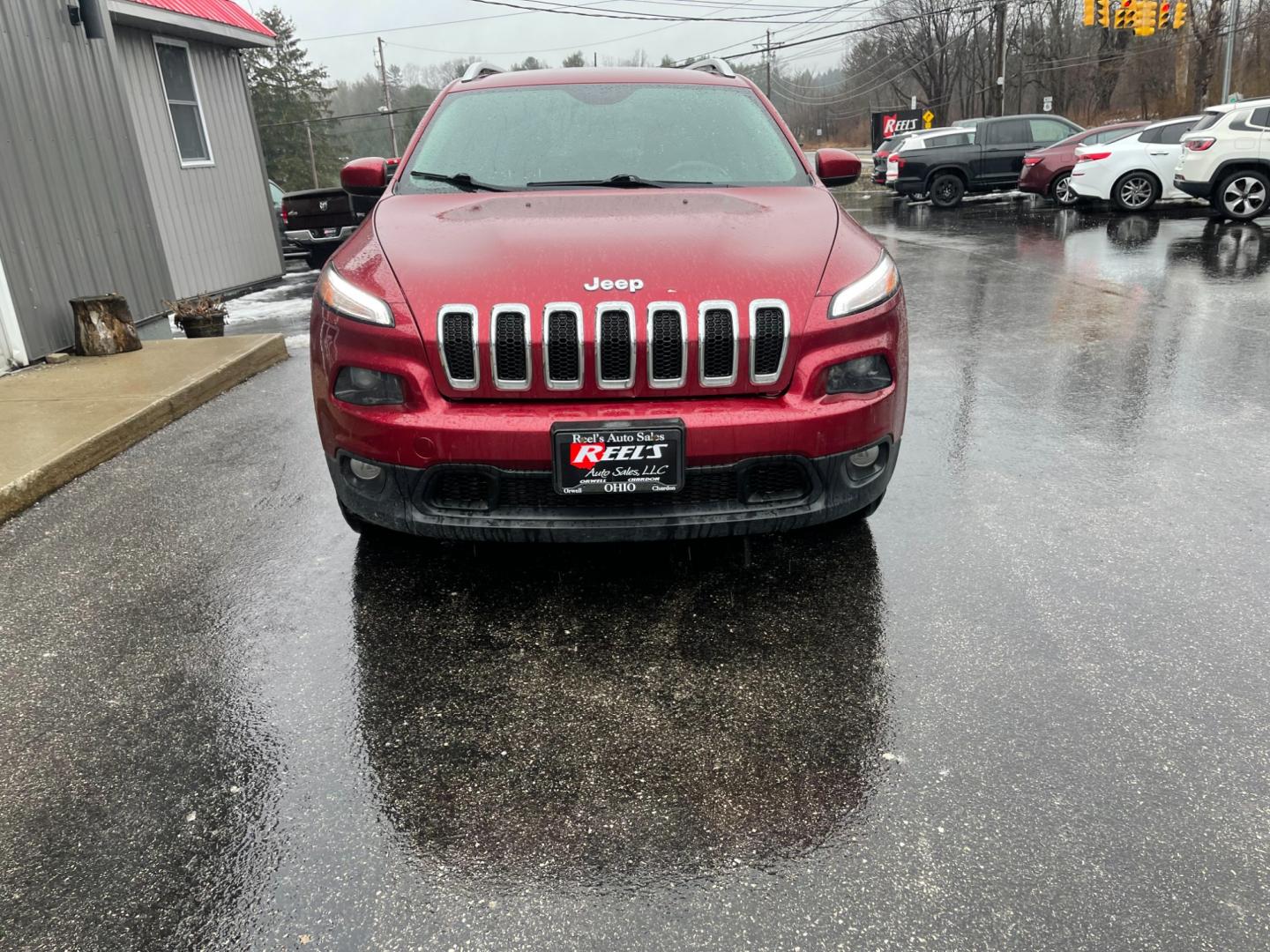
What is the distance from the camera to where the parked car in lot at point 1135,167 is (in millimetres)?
15977

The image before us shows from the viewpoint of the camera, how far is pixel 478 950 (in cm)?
189

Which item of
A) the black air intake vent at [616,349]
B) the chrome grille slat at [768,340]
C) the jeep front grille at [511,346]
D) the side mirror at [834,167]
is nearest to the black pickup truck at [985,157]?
the side mirror at [834,167]

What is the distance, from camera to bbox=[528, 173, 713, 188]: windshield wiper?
385cm

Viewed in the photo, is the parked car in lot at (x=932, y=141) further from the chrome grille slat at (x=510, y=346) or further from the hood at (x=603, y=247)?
the chrome grille slat at (x=510, y=346)

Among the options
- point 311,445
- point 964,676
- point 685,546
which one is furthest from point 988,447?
point 311,445

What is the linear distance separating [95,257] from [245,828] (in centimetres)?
685

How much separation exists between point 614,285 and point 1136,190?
1673cm

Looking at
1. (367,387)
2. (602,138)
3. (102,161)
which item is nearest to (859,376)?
(367,387)

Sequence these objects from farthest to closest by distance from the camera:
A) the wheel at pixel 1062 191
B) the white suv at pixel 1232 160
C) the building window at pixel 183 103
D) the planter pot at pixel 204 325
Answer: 1. the wheel at pixel 1062 191
2. the white suv at pixel 1232 160
3. the building window at pixel 183 103
4. the planter pot at pixel 204 325

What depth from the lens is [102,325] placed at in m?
7.18

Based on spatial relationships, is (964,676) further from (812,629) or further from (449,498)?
(449,498)

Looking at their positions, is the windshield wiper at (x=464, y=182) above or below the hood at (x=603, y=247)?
above

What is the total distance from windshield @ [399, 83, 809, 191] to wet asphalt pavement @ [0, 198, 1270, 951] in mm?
1582

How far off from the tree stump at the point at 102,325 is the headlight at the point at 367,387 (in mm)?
5214
